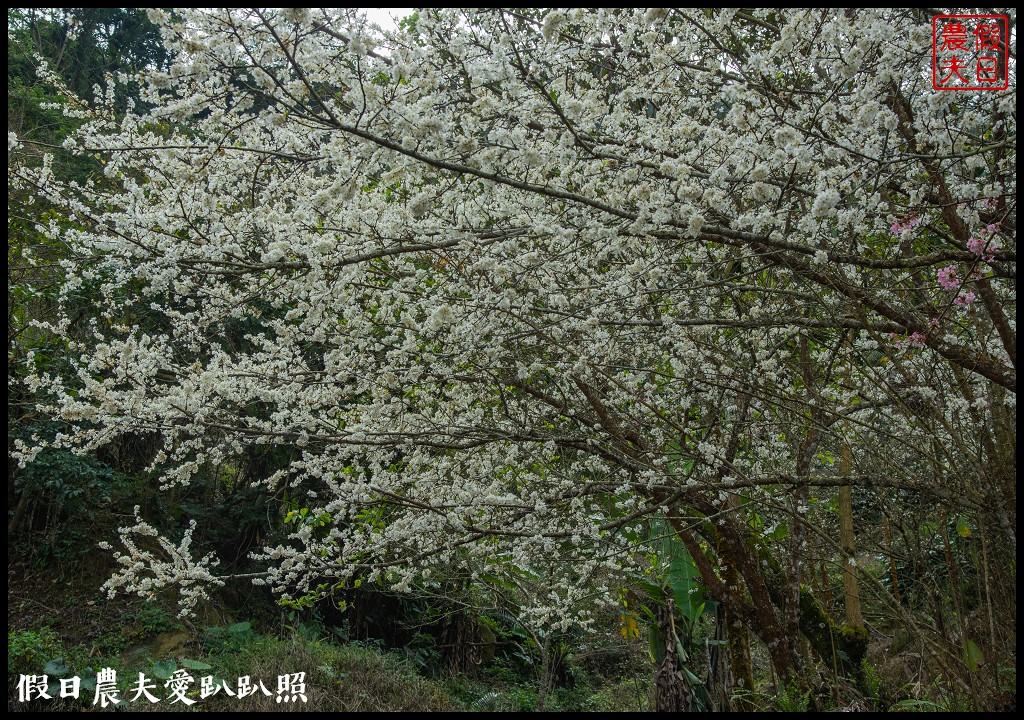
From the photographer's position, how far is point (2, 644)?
3.99 meters

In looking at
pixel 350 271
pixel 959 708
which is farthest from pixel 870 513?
pixel 350 271

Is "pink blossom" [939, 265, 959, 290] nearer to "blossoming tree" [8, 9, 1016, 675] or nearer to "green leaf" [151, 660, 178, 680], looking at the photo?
"blossoming tree" [8, 9, 1016, 675]

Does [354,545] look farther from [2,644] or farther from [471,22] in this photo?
[471,22]

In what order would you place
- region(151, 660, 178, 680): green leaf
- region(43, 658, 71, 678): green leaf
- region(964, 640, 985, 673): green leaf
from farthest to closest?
region(151, 660, 178, 680): green leaf → region(43, 658, 71, 678): green leaf → region(964, 640, 985, 673): green leaf

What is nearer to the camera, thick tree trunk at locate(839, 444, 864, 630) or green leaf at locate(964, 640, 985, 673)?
green leaf at locate(964, 640, 985, 673)

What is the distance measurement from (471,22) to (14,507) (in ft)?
29.4

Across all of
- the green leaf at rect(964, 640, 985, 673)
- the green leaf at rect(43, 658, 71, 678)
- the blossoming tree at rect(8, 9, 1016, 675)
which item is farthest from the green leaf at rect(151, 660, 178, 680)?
the green leaf at rect(964, 640, 985, 673)

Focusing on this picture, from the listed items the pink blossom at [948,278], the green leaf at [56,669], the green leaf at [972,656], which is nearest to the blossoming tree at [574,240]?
the pink blossom at [948,278]

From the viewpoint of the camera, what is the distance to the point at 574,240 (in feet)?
9.59

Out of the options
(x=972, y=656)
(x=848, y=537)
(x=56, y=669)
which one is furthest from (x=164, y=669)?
(x=972, y=656)

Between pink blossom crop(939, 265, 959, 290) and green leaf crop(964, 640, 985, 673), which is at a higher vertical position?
pink blossom crop(939, 265, 959, 290)

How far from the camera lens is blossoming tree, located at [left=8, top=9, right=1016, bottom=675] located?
2566mm

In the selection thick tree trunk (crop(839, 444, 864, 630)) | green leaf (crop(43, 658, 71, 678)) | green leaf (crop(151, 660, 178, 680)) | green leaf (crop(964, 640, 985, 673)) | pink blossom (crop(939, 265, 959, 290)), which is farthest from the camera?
green leaf (crop(151, 660, 178, 680))

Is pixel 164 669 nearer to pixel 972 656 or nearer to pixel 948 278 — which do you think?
pixel 972 656
